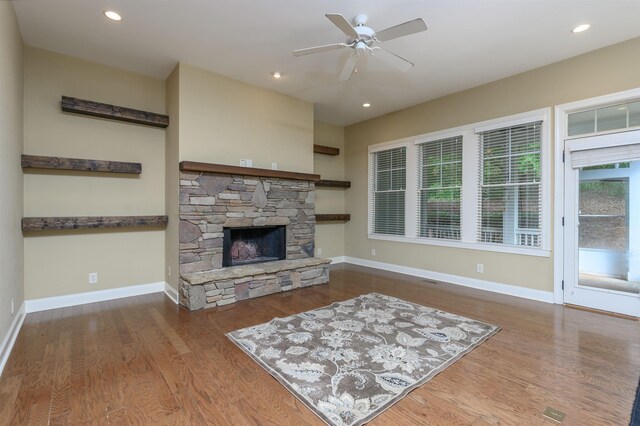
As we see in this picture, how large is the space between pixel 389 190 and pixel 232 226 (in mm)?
3165

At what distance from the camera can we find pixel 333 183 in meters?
6.28

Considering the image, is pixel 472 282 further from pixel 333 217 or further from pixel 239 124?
pixel 239 124

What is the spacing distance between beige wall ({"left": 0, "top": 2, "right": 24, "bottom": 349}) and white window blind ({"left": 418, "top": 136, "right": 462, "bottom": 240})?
5.22 metres

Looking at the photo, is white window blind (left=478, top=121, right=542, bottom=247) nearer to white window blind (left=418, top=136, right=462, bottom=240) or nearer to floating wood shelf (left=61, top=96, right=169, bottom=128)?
white window blind (left=418, top=136, right=462, bottom=240)

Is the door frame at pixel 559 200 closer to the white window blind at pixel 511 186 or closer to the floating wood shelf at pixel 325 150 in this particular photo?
the white window blind at pixel 511 186

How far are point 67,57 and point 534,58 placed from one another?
5.69 meters

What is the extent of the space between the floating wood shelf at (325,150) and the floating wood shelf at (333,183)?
0.57m

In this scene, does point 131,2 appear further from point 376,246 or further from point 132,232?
point 376,246

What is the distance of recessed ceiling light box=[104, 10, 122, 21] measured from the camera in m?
2.85

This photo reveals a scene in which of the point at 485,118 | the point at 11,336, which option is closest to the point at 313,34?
the point at 485,118

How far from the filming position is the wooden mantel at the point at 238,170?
12.2 feet

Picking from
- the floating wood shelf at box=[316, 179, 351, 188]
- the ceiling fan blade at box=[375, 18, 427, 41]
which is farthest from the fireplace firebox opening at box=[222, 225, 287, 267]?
the ceiling fan blade at box=[375, 18, 427, 41]

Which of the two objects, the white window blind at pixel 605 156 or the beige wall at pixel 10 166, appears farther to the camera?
the white window blind at pixel 605 156

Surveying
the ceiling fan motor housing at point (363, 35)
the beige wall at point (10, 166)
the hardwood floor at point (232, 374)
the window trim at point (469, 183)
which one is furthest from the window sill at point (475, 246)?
the beige wall at point (10, 166)
